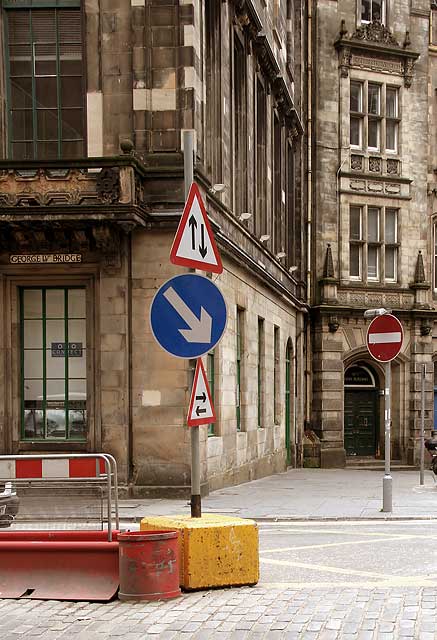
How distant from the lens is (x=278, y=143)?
32.6 meters

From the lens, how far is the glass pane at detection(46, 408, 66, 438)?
1902 cm

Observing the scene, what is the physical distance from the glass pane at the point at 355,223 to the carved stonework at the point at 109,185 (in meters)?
21.1

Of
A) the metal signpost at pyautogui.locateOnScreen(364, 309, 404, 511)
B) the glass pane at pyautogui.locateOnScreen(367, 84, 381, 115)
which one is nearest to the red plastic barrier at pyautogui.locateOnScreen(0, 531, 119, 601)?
the metal signpost at pyautogui.locateOnScreen(364, 309, 404, 511)

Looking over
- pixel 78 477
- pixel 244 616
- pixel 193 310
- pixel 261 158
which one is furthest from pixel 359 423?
pixel 244 616

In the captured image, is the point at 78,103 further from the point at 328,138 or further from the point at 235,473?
the point at 328,138

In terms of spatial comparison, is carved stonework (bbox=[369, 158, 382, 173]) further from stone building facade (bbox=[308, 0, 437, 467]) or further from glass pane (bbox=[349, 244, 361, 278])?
glass pane (bbox=[349, 244, 361, 278])

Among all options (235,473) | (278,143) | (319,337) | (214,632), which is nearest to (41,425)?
(235,473)

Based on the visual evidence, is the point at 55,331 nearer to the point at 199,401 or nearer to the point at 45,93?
the point at 45,93

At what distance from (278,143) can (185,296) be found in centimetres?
2440

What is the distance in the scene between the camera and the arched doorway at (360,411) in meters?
38.2

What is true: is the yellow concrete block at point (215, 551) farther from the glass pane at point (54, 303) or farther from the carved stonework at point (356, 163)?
the carved stonework at point (356, 163)

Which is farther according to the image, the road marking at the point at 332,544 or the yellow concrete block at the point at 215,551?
the road marking at the point at 332,544

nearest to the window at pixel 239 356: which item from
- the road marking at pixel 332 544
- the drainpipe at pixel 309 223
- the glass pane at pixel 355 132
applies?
the road marking at pixel 332 544

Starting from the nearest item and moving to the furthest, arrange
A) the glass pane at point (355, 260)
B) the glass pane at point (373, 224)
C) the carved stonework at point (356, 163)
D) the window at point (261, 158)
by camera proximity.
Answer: the window at point (261, 158)
the carved stonework at point (356, 163)
the glass pane at point (355, 260)
the glass pane at point (373, 224)
